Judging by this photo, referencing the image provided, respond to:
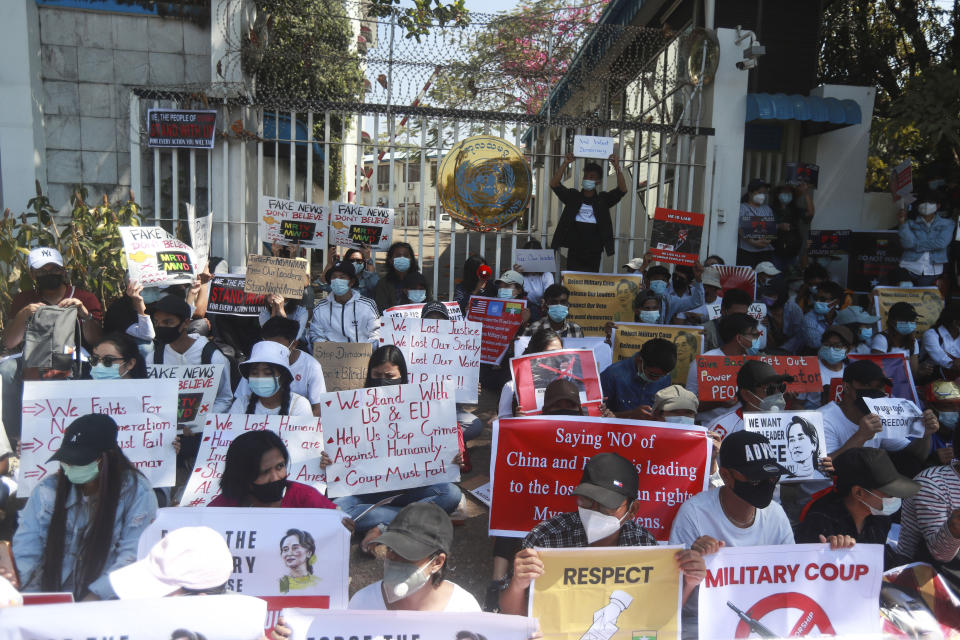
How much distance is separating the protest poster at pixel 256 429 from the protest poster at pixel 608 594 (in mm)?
2059

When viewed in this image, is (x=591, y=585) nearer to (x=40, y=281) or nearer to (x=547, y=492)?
(x=547, y=492)

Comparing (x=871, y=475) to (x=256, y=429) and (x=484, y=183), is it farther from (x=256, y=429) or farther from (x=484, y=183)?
(x=484, y=183)

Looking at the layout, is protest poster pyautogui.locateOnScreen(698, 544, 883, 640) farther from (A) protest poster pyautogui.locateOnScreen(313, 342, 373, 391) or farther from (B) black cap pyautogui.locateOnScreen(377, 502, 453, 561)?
(A) protest poster pyautogui.locateOnScreen(313, 342, 373, 391)

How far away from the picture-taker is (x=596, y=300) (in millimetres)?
8562

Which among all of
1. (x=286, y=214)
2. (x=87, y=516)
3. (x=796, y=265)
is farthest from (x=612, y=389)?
(x=796, y=265)

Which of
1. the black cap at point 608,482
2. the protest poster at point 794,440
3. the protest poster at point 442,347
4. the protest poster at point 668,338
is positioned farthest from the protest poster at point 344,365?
the black cap at point 608,482

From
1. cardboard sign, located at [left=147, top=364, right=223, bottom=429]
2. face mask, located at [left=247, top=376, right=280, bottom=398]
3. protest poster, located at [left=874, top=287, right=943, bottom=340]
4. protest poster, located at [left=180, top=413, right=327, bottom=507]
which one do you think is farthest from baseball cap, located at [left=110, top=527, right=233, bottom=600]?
protest poster, located at [left=874, top=287, right=943, bottom=340]

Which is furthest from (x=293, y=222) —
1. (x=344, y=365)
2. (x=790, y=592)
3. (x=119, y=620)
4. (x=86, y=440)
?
(x=790, y=592)

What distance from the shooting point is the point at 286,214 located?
8.63 meters

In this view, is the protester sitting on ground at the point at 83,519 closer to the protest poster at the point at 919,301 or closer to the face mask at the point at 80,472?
the face mask at the point at 80,472

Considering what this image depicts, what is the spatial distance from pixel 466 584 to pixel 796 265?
25.6 ft

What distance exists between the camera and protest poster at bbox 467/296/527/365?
834 centimetres

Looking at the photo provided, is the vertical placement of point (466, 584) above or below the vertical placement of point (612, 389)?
below

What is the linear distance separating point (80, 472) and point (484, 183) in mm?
6907
